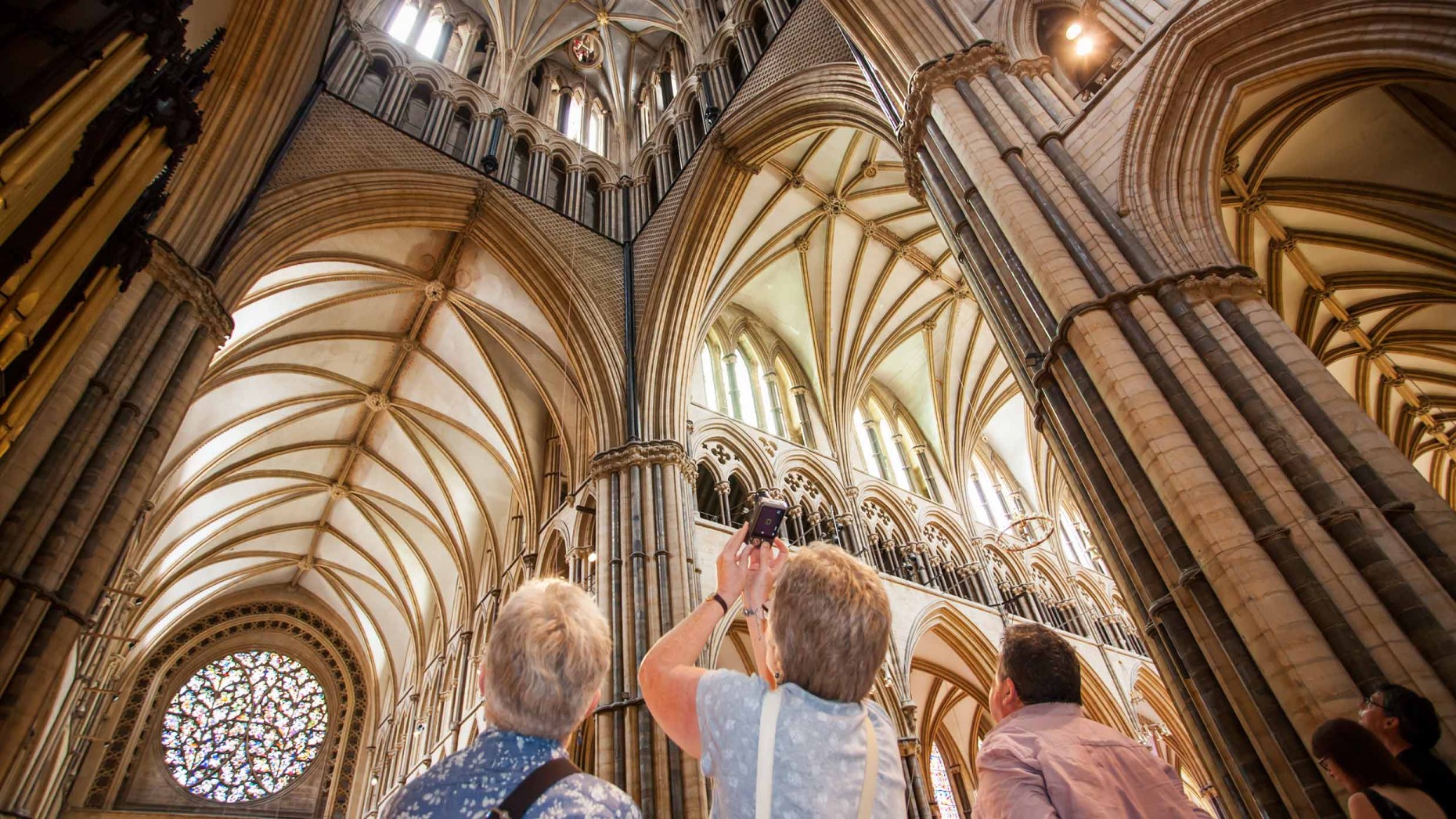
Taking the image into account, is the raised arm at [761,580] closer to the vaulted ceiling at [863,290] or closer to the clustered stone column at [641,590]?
the clustered stone column at [641,590]

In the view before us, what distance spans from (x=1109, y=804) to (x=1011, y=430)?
18.2 metres

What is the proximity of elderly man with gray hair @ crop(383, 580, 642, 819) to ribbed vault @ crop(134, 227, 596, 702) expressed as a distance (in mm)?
10736

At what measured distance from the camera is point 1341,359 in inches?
439

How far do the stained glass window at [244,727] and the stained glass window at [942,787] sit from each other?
53.9 ft

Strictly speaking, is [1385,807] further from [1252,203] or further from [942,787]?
[942,787]

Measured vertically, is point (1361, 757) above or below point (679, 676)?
below

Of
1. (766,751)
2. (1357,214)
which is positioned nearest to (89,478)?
(766,751)

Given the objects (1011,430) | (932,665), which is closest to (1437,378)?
(1011,430)

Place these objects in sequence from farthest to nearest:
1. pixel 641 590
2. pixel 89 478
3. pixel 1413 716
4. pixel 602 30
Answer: pixel 602 30 < pixel 641 590 < pixel 89 478 < pixel 1413 716

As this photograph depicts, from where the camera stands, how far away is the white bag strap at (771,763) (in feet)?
4.03

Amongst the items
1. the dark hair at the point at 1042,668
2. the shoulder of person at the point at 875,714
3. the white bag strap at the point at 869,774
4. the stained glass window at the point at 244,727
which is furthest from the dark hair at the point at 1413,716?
the stained glass window at the point at 244,727

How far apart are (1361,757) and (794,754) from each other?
2126 mm

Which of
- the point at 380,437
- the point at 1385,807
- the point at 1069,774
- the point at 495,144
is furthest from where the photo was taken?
the point at 380,437

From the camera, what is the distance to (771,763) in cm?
125
